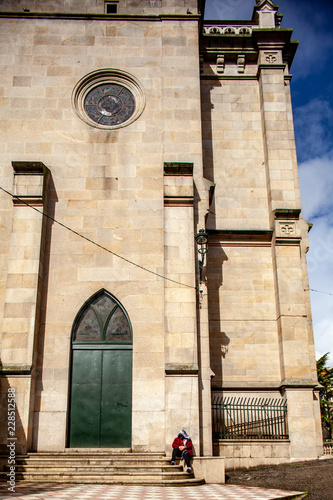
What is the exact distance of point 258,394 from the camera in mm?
16078

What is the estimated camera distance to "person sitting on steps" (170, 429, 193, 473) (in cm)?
1277

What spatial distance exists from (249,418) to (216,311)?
350 centimetres

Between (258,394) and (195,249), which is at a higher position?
(195,249)

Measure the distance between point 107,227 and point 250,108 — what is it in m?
7.87

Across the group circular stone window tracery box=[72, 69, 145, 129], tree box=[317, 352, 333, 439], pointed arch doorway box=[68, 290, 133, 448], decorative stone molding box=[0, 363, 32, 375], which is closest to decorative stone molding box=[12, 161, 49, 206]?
circular stone window tracery box=[72, 69, 145, 129]

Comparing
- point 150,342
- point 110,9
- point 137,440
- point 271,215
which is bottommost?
point 137,440

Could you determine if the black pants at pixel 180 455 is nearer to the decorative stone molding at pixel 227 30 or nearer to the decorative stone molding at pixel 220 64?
the decorative stone molding at pixel 220 64

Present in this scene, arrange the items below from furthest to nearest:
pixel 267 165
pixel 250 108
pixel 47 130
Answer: pixel 250 108
pixel 267 165
pixel 47 130

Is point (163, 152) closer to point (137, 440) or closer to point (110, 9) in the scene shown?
point (110, 9)

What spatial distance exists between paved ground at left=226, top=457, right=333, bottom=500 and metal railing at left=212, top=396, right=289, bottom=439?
1.11 m

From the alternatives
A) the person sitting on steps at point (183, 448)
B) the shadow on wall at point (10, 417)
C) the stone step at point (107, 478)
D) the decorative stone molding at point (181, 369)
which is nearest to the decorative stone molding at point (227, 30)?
the decorative stone molding at point (181, 369)

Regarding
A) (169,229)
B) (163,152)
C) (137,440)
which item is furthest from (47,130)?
(137,440)

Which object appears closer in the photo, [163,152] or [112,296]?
[112,296]

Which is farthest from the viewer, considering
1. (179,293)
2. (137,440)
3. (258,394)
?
(258,394)
